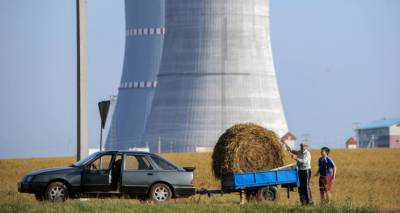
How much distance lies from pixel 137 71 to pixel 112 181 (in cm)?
6294

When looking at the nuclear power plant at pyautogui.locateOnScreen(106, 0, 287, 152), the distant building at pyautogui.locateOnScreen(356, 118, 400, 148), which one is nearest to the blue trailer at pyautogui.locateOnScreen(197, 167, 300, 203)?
the nuclear power plant at pyautogui.locateOnScreen(106, 0, 287, 152)

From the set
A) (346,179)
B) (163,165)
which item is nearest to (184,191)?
(163,165)

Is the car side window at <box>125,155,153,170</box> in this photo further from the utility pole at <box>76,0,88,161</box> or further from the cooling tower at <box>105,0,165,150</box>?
the cooling tower at <box>105,0,165,150</box>

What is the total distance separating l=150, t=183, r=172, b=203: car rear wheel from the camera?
1914 centimetres

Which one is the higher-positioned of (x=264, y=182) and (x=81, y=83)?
(x=81, y=83)

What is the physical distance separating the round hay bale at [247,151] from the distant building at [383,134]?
315 feet

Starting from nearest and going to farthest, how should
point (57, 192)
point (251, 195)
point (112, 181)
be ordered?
point (57, 192) < point (112, 181) < point (251, 195)

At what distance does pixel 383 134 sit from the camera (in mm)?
123125

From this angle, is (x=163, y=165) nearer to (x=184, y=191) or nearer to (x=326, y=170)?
(x=184, y=191)

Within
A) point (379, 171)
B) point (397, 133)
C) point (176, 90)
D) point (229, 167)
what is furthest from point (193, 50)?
point (397, 133)

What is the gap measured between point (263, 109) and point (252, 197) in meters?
37.2

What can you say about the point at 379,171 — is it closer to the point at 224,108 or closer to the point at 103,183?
the point at 103,183

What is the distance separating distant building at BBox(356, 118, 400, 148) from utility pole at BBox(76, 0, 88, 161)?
319 ft

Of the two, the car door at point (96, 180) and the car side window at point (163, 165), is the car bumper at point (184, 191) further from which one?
the car door at point (96, 180)
